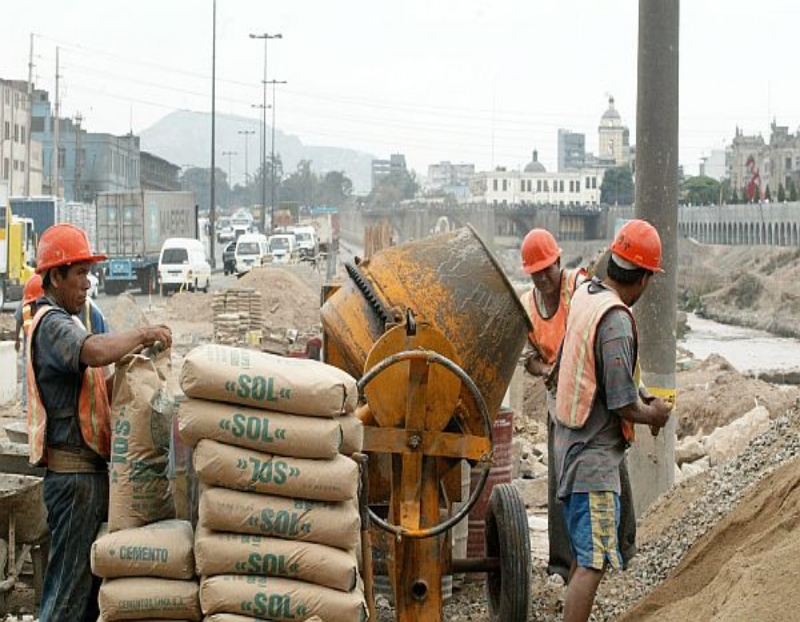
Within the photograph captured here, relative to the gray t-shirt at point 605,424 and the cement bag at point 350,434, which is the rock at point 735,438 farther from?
the cement bag at point 350,434

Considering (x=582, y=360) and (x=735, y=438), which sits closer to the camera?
(x=582, y=360)

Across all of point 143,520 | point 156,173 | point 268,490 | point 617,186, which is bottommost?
point 143,520

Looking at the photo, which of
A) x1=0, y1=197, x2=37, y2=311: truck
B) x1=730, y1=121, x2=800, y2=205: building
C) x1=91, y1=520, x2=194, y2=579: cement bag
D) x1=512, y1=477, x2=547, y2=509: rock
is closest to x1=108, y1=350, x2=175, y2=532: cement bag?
x1=91, y1=520, x2=194, y2=579: cement bag

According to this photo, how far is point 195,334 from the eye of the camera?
3403cm

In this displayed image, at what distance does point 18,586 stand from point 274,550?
2.18m

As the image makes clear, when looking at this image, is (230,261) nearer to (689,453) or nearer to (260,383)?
(689,453)

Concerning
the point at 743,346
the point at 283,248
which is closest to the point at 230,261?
the point at 283,248

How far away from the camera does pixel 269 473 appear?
19.5ft

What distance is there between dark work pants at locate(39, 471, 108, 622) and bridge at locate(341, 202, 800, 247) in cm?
8415

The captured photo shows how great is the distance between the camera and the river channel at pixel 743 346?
1667 inches

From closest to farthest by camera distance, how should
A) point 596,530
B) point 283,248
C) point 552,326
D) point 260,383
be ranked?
point 260,383, point 596,530, point 552,326, point 283,248

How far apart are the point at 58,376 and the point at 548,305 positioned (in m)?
3.07

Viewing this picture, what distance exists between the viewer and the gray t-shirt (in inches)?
261

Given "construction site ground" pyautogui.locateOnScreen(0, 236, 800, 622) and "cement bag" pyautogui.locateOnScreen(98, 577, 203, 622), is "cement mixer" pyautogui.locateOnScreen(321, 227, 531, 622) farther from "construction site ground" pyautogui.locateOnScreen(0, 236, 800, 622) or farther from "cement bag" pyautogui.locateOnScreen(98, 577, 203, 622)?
"cement bag" pyautogui.locateOnScreen(98, 577, 203, 622)
